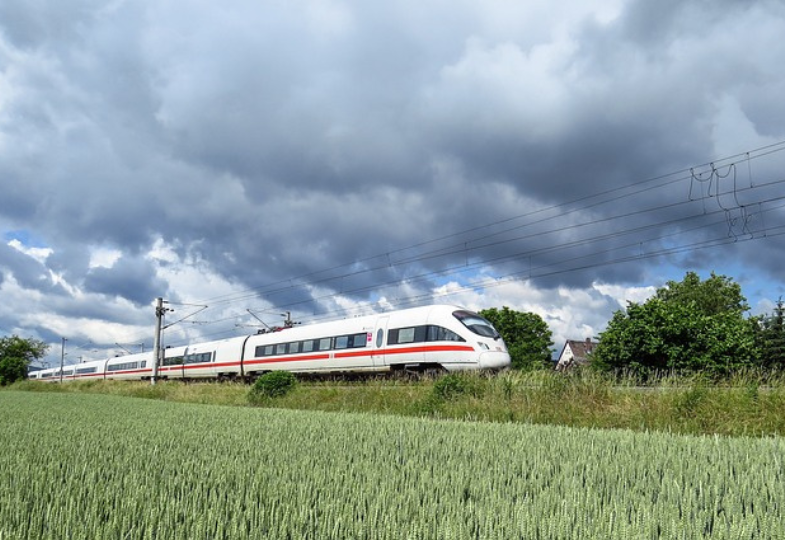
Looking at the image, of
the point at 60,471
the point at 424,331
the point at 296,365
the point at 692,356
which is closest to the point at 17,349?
the point at 296,365

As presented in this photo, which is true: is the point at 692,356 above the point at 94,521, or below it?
above

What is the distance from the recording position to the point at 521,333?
53188 mm

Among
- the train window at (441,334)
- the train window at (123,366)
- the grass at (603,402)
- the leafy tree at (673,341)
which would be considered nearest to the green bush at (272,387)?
the grass at (603,402)

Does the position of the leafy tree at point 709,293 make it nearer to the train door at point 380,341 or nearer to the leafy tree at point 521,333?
the leafy tree at point 521,333

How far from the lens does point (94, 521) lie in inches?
98.9

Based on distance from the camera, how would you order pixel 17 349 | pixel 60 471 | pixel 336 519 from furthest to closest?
pixel 17 349
pixel 60 471
pixel 336 519

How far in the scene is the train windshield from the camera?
1981 centimetres

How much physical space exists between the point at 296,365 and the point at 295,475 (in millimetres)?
23740

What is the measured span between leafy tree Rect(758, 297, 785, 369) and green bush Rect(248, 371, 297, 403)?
1632 inches

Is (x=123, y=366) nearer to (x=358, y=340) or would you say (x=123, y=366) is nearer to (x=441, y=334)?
(x=358, y=340)

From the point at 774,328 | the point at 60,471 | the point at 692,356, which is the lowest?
the point at 60,471

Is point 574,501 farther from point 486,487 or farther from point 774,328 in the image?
point 774,328

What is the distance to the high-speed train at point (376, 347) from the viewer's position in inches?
764

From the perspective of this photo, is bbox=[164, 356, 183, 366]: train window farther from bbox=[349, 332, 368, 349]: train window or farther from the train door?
the train door
